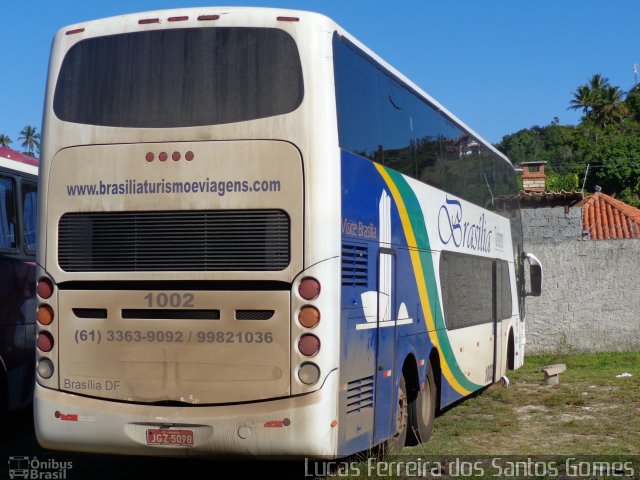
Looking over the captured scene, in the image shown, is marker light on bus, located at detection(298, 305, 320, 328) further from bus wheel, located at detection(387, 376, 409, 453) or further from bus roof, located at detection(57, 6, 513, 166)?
bus wheel, located at detection(387, 376, 409, 453)

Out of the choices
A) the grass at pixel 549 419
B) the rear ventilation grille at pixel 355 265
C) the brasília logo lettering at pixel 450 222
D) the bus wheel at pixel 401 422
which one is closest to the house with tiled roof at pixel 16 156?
the brasília logo lettering at pixel 450 222

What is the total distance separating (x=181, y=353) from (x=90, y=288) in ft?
3.12

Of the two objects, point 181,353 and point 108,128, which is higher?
point 108,128

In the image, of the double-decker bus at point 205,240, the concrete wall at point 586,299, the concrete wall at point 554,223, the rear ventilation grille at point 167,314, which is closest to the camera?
the double-decker bus at point 205,240

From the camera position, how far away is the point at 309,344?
7586 mm

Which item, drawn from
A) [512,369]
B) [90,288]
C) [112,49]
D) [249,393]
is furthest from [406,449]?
[512,369]

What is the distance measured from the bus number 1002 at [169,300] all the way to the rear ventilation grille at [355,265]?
1241 mm

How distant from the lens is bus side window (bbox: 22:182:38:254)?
11422 mm

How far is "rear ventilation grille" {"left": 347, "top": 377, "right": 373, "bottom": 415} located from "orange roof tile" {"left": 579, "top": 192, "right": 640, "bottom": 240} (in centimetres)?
2138

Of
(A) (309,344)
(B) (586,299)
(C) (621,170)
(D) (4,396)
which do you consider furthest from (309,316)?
(C) (621,170)

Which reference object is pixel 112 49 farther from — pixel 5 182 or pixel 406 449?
pixel 406 449

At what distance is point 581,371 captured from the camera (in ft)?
60.5

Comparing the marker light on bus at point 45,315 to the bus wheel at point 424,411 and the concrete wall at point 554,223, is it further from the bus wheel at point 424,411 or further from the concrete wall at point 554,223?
the concrete wall at point 554,223

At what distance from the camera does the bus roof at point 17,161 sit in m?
11.4
